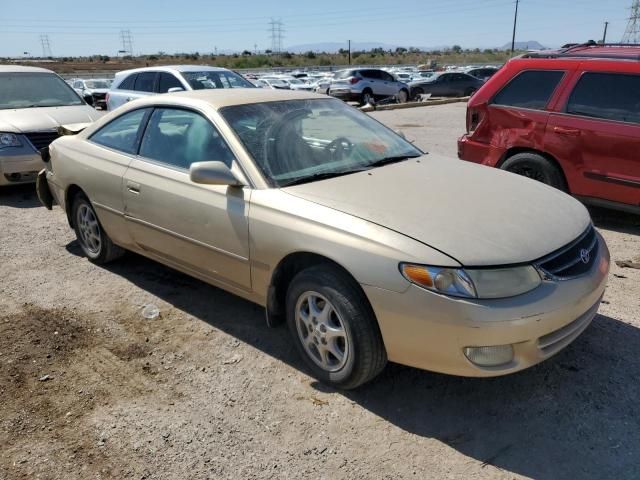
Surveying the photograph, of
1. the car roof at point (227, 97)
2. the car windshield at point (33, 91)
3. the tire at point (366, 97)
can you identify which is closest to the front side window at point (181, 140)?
the car roof at point (227, 97)

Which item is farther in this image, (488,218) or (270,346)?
(270,346)

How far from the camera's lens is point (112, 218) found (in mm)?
4457

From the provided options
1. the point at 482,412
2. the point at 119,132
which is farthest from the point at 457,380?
the point at 119,132

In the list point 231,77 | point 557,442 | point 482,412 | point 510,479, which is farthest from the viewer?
point 231,77

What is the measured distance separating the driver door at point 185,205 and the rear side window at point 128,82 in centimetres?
783

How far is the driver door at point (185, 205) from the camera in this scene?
11.3 ft

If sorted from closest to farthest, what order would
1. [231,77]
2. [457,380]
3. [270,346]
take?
[457,380]
[270,346]
[231,77]

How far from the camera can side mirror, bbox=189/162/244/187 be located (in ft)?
10.8

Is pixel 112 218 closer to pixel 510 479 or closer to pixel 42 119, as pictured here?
pixel 510 479

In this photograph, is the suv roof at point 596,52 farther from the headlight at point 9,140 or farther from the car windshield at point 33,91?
the car windshield at point 33,91

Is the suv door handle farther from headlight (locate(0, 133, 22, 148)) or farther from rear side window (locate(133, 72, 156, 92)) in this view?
rear side window (locate(133, 72, 156, 92))

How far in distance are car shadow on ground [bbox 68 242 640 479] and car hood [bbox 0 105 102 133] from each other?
561 centimetres

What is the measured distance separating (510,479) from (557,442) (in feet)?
1.20

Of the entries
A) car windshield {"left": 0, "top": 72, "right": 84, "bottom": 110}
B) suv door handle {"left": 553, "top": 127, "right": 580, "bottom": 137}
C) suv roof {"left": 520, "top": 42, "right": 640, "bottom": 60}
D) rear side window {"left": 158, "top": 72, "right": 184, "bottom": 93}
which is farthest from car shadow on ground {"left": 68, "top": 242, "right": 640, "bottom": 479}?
rear side window {"left": 158, "top": 72, "right": 184, "bottom": 93}
